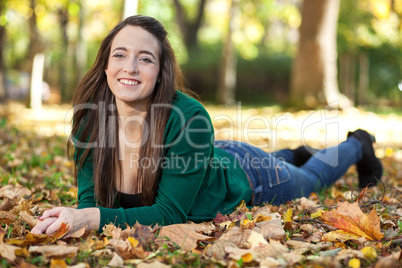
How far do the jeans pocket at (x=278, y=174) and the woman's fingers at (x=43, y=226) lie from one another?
1.48 m

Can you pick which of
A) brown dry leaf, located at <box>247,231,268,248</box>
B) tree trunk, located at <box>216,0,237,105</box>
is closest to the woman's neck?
brown dry leaf, located at <box>247,231,268,248</box>

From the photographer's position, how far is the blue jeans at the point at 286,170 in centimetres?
289

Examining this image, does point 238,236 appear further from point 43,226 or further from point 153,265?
point 43,226

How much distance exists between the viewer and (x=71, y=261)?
1828mm

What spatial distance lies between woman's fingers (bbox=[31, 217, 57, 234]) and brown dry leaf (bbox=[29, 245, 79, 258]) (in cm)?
17

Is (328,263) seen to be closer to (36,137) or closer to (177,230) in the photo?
(177,230)

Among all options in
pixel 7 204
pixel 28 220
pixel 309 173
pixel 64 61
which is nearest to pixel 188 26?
pixel 64 61

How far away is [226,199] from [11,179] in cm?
183

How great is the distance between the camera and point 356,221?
214 cm

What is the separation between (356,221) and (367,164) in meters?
1.69

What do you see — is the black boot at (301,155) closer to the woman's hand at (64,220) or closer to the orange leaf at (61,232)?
the woman's hand at (64,220)

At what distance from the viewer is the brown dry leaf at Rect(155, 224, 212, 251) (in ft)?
6.71

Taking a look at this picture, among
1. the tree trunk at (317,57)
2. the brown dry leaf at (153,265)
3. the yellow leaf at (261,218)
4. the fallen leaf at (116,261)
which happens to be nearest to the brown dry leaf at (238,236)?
the yellow leaf at (261,218)

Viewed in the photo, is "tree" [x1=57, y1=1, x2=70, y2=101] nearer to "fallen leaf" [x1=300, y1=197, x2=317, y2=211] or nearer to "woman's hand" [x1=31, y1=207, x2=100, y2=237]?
"fallen leaf" [x1=300, y1=197, x2=317, y2=211]
